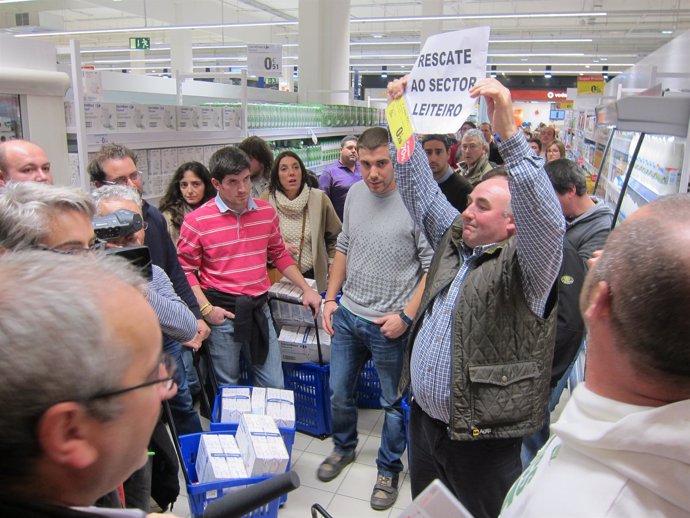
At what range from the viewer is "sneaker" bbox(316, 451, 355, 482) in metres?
3.17

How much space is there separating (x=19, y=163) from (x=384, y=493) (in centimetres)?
250

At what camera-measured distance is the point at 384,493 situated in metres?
2.97

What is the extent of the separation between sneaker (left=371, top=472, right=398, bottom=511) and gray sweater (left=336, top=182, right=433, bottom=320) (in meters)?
0.90

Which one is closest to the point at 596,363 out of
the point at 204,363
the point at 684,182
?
the point at 684,182

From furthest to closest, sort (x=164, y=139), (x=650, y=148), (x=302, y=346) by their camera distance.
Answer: (x=650, y=148) < (x=164, y=139) < (x=302, y=346)

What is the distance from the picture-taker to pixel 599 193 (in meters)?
7.30

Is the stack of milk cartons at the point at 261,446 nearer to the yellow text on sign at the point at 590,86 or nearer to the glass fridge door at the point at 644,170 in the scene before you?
the glass fridge door at the point at 644,170

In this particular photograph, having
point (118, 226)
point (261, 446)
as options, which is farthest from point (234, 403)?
point (118, 226)

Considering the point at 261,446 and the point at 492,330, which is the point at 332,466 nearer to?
the point at 261,446

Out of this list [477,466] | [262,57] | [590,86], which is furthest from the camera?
[590,86]

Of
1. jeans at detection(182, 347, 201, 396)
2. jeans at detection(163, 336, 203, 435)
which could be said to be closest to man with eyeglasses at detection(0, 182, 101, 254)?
jeans at detection(163, 336, 203, 435)

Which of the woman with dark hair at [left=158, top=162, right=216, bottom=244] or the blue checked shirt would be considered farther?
the woman with dark hair at [left=158, top=162, right=216, bottom=244]

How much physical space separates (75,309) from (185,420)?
8.09ft

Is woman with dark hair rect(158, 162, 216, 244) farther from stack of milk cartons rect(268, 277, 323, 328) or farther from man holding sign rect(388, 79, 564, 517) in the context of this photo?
man holding sign rect(388, 79, 564, 517)
